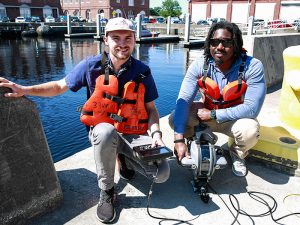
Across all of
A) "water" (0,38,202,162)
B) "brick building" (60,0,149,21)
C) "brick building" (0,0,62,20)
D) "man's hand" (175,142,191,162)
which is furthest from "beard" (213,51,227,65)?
"brick building" (60,0,149,21)

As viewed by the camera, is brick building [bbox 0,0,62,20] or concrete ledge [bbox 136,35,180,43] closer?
concrete ledge [bbox 136,35,180,43]

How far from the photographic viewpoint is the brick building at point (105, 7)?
64.3 metres

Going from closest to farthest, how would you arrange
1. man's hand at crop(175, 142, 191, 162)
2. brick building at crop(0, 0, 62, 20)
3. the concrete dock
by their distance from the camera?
the concrete dock < man's hand at crop(175, 142, 191, 162) < brick building at crop(0, 0, 62, 20)

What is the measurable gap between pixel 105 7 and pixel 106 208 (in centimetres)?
6642

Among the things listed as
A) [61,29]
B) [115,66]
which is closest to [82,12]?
[61,29]

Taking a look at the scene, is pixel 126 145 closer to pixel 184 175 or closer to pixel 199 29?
pixel 184 175

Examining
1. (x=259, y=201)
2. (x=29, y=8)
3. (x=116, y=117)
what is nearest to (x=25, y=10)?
(x=29, y=8)

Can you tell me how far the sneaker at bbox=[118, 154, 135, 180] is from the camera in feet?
10.4

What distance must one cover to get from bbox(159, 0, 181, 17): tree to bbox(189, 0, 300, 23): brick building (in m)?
25.5

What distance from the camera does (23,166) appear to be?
2459 mm

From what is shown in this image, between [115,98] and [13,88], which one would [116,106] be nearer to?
[115,98]

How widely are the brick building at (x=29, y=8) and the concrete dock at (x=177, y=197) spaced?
5732cm

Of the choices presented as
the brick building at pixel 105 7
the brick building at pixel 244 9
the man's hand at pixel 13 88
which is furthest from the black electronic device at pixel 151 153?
the brick building at pixel 105 7

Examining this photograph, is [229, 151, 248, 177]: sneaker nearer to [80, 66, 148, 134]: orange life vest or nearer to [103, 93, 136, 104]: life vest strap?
[80, 66, 148, 134]: orange life vest
